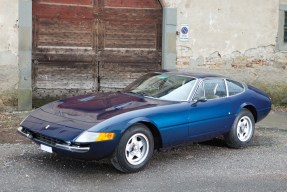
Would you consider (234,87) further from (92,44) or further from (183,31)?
(92,44)

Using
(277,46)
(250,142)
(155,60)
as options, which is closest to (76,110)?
(250,142)

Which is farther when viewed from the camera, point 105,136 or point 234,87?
point 234,87

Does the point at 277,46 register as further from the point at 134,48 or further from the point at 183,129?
the point at 183,129

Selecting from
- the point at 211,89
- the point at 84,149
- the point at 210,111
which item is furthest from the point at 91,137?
the point at 211,89

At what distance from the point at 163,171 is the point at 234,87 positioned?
2.35 metres

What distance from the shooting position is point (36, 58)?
10586mm

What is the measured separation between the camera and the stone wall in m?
10.2

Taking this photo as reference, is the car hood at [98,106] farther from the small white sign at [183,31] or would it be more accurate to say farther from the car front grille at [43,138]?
the small white sign at [183,31]

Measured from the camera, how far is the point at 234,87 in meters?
7.65

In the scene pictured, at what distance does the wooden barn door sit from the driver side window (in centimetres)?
417

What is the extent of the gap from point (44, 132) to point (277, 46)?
7997mm

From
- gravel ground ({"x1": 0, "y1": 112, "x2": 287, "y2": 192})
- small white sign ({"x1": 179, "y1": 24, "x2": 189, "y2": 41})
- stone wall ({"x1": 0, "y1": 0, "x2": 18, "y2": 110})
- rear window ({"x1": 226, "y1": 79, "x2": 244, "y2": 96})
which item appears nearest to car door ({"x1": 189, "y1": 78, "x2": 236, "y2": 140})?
rear window ({"x1": 226, "y1": 79, "x2": 244, "y2": 96})

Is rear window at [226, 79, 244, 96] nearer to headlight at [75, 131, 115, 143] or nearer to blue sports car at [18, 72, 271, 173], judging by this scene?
blue sports car at [18, 72, 271, 173]

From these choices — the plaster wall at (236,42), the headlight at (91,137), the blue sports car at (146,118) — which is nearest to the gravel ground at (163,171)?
the blue sports car at (146,118)
